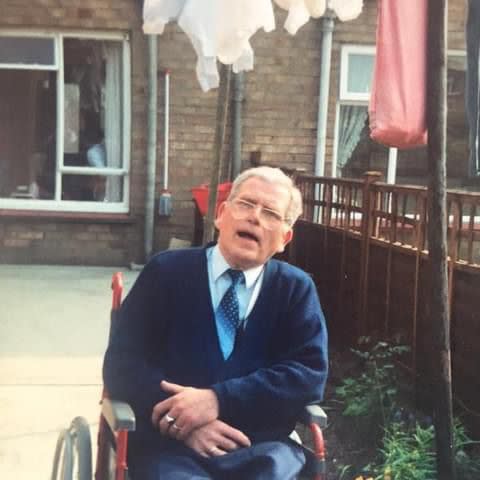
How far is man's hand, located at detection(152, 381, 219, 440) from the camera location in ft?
9.29

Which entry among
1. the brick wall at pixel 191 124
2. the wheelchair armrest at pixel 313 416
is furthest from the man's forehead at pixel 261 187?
the brick wall at pixel 191 124

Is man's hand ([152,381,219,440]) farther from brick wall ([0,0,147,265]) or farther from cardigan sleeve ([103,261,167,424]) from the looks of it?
brick wall ([0,0,147,265])

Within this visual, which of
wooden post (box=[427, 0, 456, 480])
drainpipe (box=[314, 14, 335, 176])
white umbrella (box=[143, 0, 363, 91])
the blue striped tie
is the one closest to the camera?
the blue striped tie

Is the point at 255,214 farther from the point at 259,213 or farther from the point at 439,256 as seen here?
the point at 439,256

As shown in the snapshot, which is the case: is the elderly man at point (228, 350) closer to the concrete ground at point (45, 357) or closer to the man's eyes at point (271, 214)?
the man's eyes at point (271, 214)

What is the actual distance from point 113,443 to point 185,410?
40 cm

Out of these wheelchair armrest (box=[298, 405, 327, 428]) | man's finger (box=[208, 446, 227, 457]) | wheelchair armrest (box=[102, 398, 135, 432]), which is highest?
wheelchair armrest (box=[102, 398, 135, 432])

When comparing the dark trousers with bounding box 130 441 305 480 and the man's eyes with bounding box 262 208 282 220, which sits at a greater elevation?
the man's eyes with bounding box 262 208 282 220

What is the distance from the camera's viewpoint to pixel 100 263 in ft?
35.0

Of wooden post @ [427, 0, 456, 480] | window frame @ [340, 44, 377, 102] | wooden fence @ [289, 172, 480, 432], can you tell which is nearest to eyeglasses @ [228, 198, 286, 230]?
wooden post @ [427, 0, 456, 480]

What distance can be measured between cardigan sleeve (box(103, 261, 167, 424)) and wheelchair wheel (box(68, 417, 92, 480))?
0.23 m

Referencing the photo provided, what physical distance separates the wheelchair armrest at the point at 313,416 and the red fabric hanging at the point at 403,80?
140 cm

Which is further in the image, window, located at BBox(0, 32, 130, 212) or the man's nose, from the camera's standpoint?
window, located at BBox(0, 32, 130, 212)

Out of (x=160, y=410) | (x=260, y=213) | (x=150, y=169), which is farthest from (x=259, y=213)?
(x=150, y=169)
